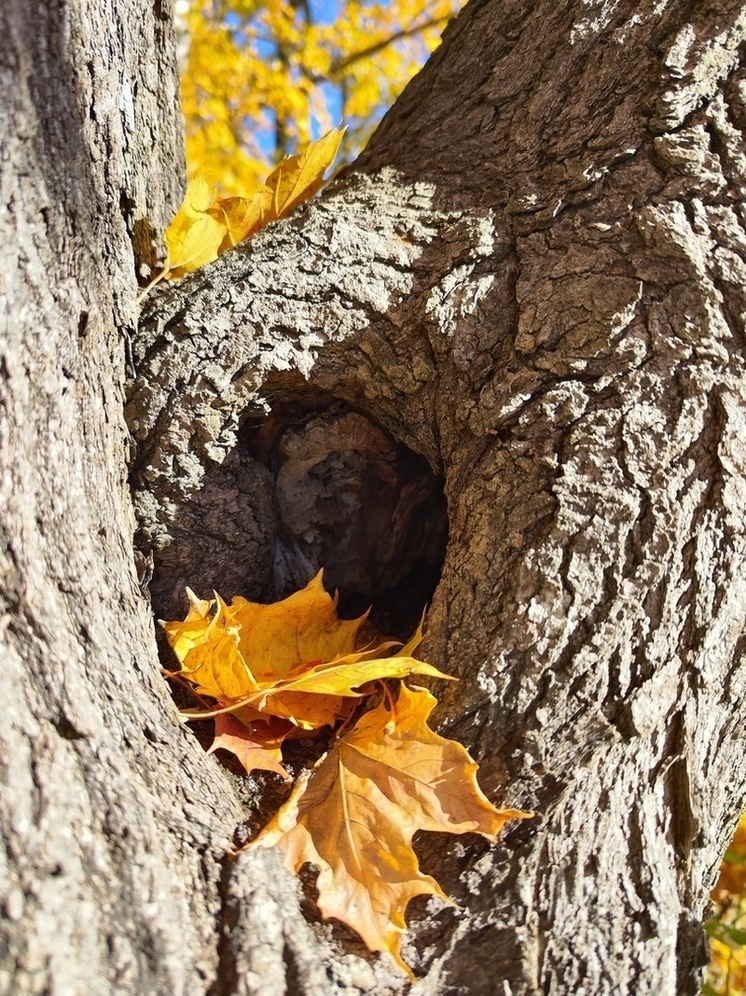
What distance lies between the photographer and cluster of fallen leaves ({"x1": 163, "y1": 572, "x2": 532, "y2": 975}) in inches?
40.2

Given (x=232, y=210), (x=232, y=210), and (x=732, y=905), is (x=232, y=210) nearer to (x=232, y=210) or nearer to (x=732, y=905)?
(x=232, y=210)

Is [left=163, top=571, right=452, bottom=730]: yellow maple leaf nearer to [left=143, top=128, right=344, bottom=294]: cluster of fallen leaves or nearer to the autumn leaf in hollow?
the autumn leaf in hollow

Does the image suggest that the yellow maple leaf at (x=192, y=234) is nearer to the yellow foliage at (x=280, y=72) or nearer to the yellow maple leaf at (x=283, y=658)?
the yellow maple leaf at (x=283, y=658)

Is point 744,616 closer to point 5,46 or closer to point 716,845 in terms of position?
point 716,845

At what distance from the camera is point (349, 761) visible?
117 cm

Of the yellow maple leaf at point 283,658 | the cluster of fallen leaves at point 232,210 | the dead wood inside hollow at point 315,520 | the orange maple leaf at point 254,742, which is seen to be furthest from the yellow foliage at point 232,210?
the orange maple leaf at point 254,742

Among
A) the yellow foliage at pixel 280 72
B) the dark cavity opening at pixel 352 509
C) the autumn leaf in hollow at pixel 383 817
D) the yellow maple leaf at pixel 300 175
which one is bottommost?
the autumn leaf in hollow at pixel 383 817

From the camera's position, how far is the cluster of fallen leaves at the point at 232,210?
1421mm

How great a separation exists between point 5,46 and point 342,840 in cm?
118

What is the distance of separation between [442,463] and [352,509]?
349 mm

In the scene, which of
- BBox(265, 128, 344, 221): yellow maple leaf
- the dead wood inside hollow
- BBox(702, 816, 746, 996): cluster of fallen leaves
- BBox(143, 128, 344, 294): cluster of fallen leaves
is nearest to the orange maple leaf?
the dead wood inside hollow

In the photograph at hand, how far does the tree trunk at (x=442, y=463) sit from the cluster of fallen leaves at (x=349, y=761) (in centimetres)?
5

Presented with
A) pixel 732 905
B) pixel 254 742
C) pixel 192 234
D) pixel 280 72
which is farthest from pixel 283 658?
pixel 280 72

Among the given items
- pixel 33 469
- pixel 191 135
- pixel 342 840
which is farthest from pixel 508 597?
pixel 191 135
